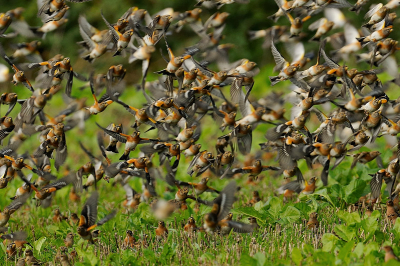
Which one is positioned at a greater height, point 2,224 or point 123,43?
point 123,43

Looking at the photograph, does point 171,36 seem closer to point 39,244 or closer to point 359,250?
point 39,244

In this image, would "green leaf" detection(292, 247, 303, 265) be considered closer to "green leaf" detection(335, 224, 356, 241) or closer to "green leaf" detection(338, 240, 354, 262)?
"green leaf" detection(338, 240, 354, 262)

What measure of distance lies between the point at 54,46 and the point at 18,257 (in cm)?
1030

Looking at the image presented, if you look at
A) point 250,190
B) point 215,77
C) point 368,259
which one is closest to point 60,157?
point 215,77

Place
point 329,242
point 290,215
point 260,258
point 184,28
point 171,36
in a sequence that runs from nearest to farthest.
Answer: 1. point 260,258
2. point 329,242
3. point 290,215
4. point 171,36
5. point 184,28

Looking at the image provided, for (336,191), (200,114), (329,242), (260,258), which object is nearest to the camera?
(260,258)

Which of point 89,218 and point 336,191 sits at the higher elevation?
point 89,218

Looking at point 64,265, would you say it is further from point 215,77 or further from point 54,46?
point 54,46

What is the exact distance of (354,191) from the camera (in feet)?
12.7

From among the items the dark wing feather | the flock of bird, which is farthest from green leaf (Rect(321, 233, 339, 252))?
the dark wing feather

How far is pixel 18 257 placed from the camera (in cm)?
341

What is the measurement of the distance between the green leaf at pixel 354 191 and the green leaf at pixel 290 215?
525mm

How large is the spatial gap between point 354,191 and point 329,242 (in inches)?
39.5

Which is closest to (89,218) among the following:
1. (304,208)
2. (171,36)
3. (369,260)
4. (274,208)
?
(274,208)
